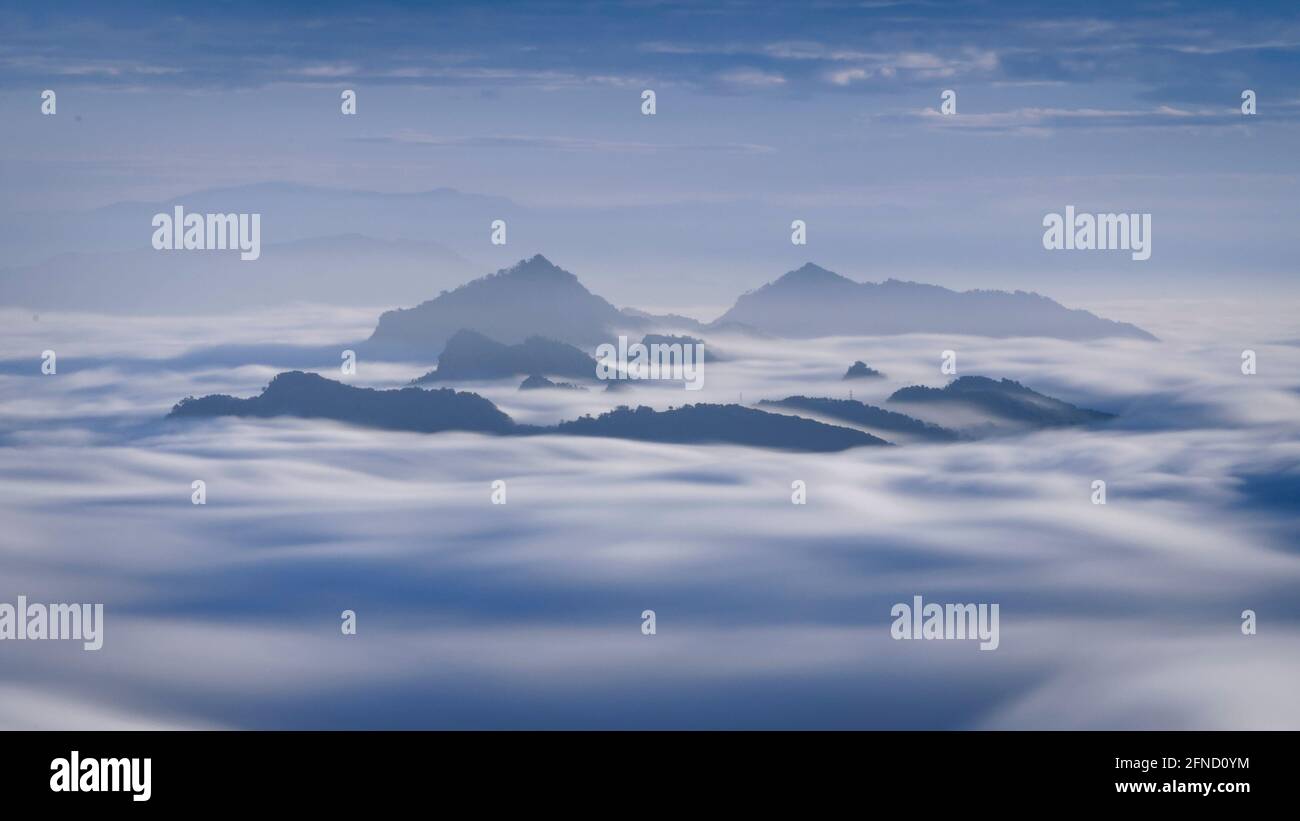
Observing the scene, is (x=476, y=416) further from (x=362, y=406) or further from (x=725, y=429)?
(x=725, y=429)

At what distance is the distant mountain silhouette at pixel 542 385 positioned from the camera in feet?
486

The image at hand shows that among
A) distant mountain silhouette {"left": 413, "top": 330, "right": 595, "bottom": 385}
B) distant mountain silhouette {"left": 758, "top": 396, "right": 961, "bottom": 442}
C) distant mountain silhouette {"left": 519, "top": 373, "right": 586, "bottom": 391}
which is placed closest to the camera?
distant mountain silhouette {"left": 758, "top": 396, "right": 961, "bottom": 442}

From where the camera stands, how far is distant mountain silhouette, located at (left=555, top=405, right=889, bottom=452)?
385 feet

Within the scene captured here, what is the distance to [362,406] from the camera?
133 m

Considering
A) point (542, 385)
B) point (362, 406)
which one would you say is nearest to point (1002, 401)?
point (542, 385)

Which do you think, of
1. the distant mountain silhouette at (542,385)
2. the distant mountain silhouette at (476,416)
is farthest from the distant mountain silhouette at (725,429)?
the distant mountain silhouette at (542,385)

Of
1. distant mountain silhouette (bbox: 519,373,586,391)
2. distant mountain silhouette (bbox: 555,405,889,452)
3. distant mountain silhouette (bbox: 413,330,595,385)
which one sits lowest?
distant mountain silhouette (bbox: 555,405,889,452)

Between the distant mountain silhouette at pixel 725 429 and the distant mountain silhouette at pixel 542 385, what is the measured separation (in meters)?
18.3

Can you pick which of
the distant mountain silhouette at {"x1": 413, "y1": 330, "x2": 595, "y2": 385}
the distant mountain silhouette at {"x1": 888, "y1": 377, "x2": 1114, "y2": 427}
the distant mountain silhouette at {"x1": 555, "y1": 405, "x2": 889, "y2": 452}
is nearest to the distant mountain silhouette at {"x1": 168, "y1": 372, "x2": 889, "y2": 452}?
the distant mountain silhouette at {"x1": 555, "y1": 405, "x2": 889, "y2": 452}

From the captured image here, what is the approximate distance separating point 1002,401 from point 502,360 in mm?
70179

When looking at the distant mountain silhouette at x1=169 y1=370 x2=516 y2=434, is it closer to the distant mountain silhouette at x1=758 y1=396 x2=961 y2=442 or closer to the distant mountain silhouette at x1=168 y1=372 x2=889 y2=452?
the distant mountain silhouette at x1=168 y1=372 x2=889 y2=452

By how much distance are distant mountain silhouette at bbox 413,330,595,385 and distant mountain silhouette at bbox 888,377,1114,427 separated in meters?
43.3

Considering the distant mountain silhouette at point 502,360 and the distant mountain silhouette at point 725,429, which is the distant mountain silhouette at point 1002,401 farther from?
the distant mountain silhouette at point 502,360

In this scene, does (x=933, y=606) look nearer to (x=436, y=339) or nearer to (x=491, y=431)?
(x=491, y=431)
